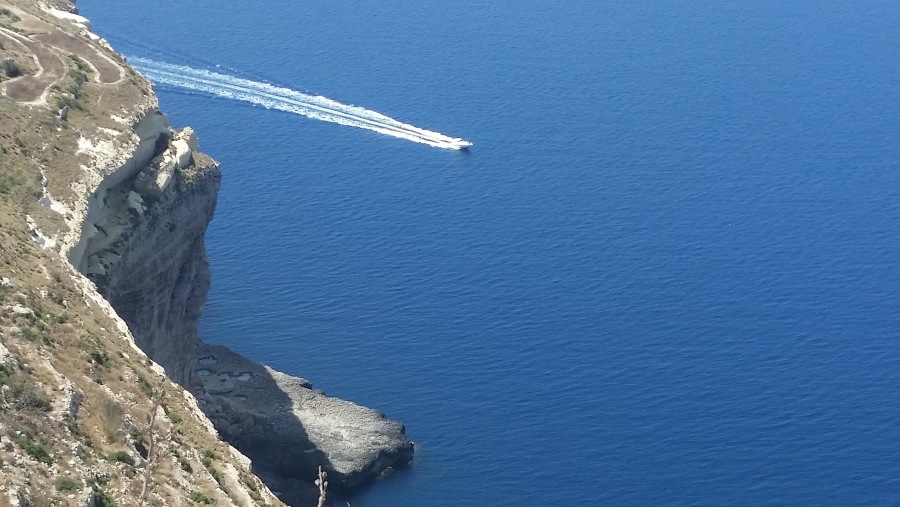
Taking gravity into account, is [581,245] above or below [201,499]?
above

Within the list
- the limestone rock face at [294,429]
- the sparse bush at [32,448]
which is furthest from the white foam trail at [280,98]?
the sparse bush at [32,448]

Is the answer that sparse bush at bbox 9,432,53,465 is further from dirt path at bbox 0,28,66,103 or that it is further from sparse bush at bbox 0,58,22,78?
sparse bush at bbox 0,58,22,78

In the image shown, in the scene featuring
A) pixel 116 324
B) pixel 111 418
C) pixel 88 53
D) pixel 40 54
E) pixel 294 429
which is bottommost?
pixel 111 418

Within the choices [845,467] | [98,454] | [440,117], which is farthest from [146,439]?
[440,117]

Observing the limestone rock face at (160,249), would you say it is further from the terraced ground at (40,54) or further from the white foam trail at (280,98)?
the white foam trail at (280,98)

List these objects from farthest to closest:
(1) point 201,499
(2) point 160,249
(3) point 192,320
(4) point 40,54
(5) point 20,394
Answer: (3) point 192,320 < (4) point 40,54 < (2) point 160,249 < (1) point 201,499 < (5) point 20,394

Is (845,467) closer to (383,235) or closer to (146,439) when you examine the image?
(383,235)

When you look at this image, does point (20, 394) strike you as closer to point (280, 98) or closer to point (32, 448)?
point (32, 448)

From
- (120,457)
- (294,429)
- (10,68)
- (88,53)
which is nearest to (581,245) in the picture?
(294,429)
